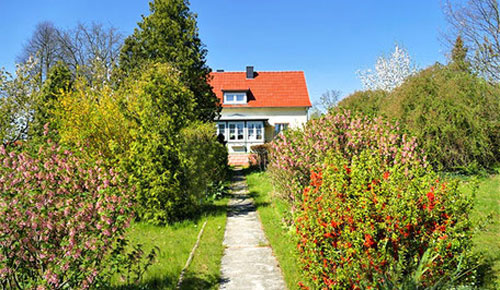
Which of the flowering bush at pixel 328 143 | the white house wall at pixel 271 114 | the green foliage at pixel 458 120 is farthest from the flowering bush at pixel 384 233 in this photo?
the white house wall at pixel 271 114

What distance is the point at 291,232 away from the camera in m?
5.84

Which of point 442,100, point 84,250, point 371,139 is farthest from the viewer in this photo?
point 442,100

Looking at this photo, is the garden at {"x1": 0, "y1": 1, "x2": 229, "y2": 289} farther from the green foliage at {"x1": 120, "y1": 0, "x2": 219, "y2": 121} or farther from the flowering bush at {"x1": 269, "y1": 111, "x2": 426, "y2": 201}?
the flowering bush at {"x1": 269, "y1": 111, "x2": 426, "y2": 201}

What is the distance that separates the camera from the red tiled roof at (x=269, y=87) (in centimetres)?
3341

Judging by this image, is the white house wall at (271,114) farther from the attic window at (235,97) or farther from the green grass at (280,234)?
the green grass at (280,234)

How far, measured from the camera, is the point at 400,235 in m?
3.71

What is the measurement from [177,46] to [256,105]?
51.5 feet

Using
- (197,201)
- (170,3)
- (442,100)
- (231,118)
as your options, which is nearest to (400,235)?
(197,201)

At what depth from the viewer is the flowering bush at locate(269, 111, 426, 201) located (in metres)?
6.69

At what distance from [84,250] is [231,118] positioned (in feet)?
95.0

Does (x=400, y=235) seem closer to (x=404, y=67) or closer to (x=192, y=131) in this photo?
(x=192, y=131)

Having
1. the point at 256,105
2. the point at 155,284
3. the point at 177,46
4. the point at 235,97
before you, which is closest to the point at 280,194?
the point at 155,284

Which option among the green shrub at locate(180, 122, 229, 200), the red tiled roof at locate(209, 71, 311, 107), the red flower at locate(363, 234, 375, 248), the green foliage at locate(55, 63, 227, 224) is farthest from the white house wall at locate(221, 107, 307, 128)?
the red flower at locate(363, 234, 375, 248)

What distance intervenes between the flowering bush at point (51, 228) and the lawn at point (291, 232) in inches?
86.1
